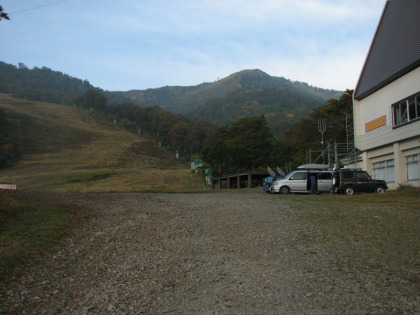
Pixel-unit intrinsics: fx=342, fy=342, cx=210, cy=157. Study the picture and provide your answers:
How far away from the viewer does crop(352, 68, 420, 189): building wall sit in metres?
21.4

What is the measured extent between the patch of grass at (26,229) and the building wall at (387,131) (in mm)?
20378

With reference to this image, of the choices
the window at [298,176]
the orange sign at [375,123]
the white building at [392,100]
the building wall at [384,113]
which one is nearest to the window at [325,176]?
the window at [298,176]

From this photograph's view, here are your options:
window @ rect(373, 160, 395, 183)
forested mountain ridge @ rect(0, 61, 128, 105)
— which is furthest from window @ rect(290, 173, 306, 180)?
forested mountain ridge @ rect(0, 61, 128, 105)

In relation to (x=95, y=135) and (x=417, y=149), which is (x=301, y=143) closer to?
(x=417, y=149)

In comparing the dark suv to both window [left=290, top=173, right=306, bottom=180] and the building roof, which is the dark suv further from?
the building roof

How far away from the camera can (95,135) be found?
82.6 m

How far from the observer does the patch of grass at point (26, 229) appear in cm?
635

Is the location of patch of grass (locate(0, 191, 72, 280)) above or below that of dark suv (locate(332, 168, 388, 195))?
below

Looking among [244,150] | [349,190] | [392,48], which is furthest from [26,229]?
[244,150]

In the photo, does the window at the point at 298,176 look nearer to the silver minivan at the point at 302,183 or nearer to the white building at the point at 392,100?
the silver minivan at the point at 302,183

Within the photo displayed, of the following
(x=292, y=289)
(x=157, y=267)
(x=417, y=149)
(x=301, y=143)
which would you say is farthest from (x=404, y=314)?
(x=301, y=143)

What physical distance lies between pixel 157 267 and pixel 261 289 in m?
2.14

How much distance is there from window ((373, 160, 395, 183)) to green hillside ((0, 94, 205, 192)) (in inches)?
635

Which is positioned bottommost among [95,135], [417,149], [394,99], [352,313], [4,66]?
[352,313]
